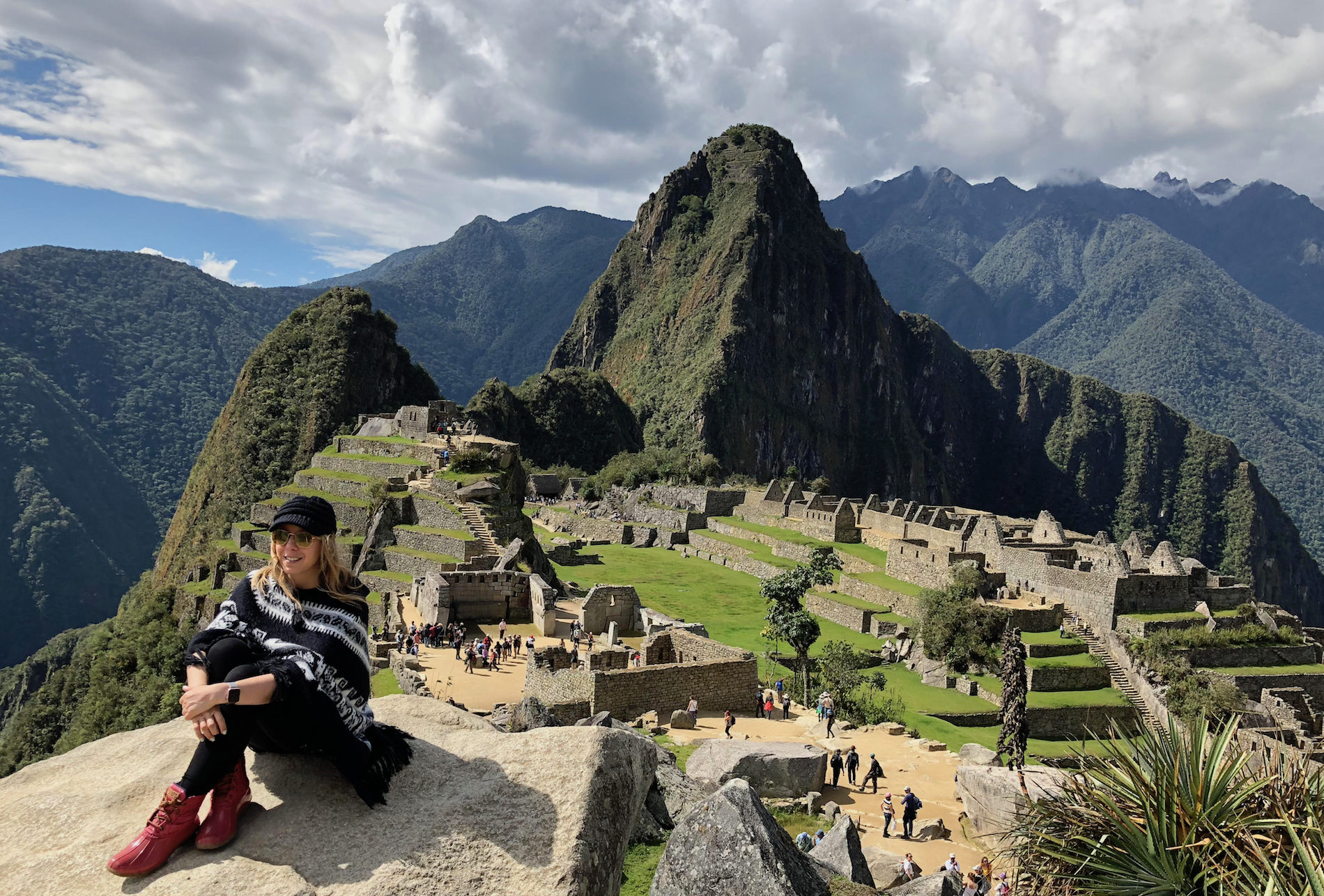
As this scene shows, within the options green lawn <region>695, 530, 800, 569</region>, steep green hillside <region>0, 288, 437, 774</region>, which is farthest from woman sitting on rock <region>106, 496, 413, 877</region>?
green lawn <region>695, 530, 800, 569</region>

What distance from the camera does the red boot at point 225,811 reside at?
3.69m

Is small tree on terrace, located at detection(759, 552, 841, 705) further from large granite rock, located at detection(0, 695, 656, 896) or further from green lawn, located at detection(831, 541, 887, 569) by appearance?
large granite rock, located at detection(0, 695, 656, 896)

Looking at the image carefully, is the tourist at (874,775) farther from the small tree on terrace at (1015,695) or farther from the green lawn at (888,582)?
the green lawn at (888,582)

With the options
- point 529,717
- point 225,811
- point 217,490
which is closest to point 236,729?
point 225,811

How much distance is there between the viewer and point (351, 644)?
4371 millimetres

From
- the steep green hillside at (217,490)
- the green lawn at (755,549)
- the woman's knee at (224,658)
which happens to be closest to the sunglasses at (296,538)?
the woman's knee at (224,658)

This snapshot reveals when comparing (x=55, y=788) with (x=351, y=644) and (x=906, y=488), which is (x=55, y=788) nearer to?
(x=351, y=644)

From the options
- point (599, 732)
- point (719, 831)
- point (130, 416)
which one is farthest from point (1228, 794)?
point (130, 416)

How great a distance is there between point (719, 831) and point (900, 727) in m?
16.6

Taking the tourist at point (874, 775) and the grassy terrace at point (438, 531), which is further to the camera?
the grassy terrace at point (438, 531)

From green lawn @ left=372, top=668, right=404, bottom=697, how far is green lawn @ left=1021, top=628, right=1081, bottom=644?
21.3 m

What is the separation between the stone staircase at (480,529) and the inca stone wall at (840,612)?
50.9 ft

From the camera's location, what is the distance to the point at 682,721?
17156 millimetres

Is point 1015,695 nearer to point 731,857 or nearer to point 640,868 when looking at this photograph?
point 640,868
